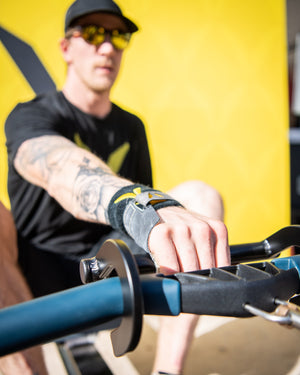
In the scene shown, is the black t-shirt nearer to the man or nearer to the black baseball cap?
the man

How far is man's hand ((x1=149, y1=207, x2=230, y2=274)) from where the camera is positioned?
0.45 m

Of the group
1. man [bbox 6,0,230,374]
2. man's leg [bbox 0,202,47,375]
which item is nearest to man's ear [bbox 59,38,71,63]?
man [bbox 6,0,230,374]

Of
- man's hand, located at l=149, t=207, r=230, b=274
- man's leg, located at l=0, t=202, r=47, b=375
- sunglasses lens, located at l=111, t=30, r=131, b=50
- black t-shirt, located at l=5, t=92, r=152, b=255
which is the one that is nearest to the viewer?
man's hand, located at l=149, t=207, r=230, b=274

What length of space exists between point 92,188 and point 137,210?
0.76 feet

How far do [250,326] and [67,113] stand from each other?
115cm

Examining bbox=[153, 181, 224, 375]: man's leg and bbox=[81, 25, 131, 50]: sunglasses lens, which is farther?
bbox=[81, 25, 131, 50]: sunglasses lens

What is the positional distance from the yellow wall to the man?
0.09 meters

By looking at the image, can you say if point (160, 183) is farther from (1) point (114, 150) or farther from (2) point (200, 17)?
(2) point (200, 17)

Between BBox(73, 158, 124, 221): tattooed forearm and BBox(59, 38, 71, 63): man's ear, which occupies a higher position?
BBox(59, 38, 71, 63): man's ear

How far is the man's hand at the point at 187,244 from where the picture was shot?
0.45 meters

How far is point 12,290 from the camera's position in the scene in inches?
34.7

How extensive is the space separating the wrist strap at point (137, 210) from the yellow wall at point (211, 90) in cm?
93

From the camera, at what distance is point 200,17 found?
1.58 metres

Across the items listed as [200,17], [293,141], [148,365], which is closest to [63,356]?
[148,365]
